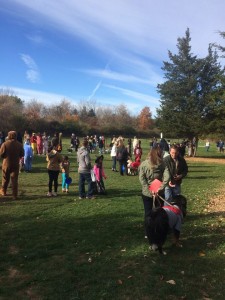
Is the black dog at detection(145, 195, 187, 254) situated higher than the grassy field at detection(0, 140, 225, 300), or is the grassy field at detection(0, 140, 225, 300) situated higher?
the black dog at detection(145, 195, 187, 254)

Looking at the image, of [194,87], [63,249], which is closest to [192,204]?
[63,249]

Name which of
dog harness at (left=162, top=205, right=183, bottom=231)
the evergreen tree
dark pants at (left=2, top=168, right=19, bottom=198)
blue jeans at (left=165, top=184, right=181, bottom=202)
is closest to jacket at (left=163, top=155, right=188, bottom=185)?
blue jeans at (left=165, top=184, right=181, bottom=202)

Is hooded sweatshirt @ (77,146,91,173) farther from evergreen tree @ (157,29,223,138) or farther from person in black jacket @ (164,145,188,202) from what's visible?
evergreen tree @ (157,29,223,138)

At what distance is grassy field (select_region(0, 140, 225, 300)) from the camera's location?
4887 millimetres

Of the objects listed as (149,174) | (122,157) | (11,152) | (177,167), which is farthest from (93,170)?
(122,157)

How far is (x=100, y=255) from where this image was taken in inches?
243

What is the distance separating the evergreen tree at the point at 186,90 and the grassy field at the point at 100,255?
2702cm

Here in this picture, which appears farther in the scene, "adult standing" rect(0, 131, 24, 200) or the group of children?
the group of children

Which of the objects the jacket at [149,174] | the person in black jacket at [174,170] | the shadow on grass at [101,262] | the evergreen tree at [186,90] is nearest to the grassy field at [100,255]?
the shadow on grass at [101,262]

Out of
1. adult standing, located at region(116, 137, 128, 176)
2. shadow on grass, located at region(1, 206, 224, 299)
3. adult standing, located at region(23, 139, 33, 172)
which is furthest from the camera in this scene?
adult standing, located at region(116, 137, 128, 176)

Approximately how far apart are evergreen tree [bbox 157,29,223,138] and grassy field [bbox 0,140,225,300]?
27017mm

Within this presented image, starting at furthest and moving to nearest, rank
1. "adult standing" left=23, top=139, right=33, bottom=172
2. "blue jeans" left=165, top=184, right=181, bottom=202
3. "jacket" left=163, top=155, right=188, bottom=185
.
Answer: "adult standing" left=23, top=139, right=33, bottom=172, "jacket" left=163, top=155, right=188, bottom=185, "blue jeans" left=165, top=184, right=181, bottom=202

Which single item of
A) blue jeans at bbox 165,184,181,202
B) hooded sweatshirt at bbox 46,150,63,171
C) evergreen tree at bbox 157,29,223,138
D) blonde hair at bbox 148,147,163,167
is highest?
evergreen tree at bbox 157,29,223,138

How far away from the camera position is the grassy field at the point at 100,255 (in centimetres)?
489
